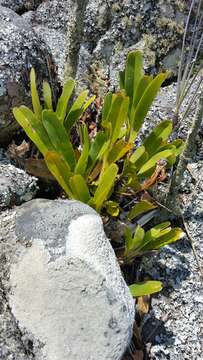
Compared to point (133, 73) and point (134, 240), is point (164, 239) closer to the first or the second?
point (134, 240)

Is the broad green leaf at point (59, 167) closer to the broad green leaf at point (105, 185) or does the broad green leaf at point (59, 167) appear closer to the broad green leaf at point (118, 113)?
the broad green leaf at point (105, 185)

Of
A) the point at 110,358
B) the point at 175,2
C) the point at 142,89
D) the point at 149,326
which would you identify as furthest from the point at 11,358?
the point at 175,2

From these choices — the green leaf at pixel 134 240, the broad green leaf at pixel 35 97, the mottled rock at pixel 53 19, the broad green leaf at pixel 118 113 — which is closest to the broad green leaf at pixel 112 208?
the green leaf at pixel 134 240

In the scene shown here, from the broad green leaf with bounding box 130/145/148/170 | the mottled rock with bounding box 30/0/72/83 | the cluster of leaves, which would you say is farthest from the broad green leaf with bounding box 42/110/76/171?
the mottled rock with bounding box 30/0/72/83

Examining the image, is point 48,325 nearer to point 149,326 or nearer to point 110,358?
point 110,358

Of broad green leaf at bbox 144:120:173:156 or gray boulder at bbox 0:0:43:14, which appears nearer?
broad green leaf at bbox 144:120:173:156

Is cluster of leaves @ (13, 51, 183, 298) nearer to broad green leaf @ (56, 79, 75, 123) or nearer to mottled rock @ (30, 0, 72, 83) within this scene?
broad green leaf @ (56, 79, 75, 123)
